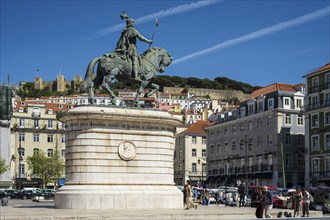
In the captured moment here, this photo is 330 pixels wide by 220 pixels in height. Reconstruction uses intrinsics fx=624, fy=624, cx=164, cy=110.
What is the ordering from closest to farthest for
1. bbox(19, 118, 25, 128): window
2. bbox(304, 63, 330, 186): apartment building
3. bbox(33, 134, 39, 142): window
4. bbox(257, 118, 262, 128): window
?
1. bbox(304, 63, 330, 186): apartment building
2. bbox(257, 118, 262, 128): window
3. bbox(19, 118, 25, 128): window
4. bbox(33, 134, 39, 142): window

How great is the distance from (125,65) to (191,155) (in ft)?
246

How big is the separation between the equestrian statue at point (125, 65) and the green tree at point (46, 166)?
5604 centimetres

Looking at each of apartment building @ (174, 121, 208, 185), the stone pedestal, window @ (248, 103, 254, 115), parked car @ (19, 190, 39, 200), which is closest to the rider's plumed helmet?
the stone pedestal

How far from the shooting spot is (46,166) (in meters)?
88.1

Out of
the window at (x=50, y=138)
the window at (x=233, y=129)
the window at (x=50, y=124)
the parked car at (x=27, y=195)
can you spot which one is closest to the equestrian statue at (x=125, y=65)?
the parked car at (x=27, y=195)

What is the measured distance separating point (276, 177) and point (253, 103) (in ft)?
41.3

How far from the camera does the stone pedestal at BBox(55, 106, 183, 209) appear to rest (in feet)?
101

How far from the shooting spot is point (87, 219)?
24484 millimetres

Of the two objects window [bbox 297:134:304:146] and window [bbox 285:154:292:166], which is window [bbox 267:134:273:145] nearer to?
window [bbox 285:154:292:166]

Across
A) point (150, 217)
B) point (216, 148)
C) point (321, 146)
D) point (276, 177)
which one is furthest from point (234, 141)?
point (150, 217)

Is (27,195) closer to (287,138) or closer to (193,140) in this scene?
(287,138)

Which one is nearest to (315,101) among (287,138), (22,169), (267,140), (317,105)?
(317,105)

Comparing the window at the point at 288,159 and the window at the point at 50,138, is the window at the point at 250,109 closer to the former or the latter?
the window at the point at 288,159

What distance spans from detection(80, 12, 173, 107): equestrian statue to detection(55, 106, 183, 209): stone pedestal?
176 centimetres
